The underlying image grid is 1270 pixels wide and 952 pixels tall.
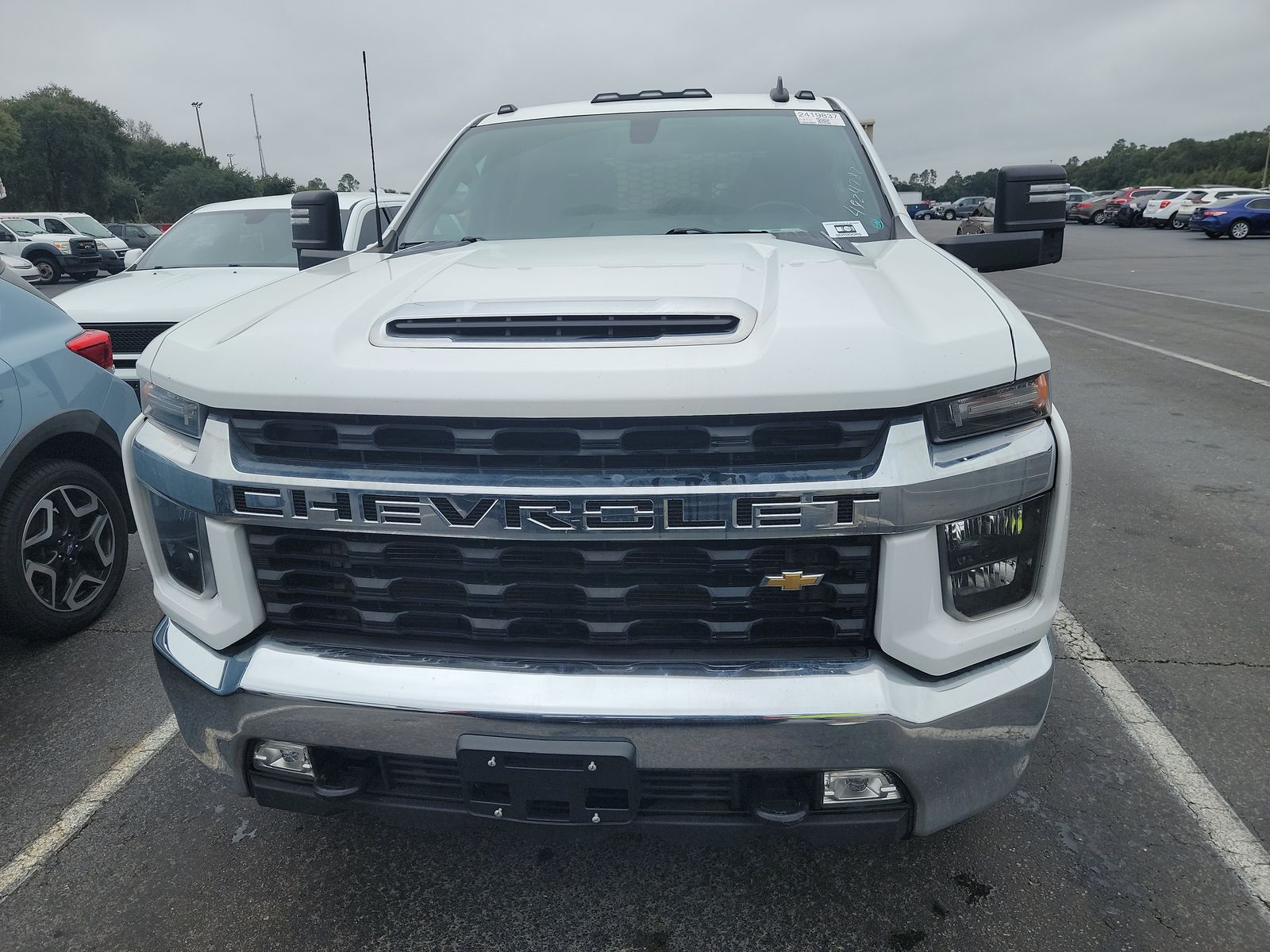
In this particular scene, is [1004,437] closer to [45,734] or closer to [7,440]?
[45,734]

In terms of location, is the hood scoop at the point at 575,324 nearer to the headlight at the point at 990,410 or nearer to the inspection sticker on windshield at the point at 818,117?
the headlight at the point at 990,410

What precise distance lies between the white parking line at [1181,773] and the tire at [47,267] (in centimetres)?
2676

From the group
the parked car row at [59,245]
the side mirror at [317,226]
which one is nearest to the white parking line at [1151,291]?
the side mirror at [317,226]

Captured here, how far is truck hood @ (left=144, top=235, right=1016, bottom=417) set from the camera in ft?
5.39

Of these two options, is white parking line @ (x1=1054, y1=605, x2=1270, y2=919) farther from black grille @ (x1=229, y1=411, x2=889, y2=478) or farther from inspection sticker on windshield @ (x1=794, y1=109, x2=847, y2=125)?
inspection sticker on windshield @ (x1=794, y1=109, x2=847, y2=125)

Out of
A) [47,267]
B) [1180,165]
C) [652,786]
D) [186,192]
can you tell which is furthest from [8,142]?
[1180,165]

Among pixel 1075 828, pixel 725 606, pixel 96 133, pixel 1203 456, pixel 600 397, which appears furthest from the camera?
pixel 96 133

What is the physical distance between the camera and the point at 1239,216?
1175 inches

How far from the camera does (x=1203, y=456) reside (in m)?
5.84

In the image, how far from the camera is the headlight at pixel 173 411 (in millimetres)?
1911

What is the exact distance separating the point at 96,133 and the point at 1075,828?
7161 centimetres

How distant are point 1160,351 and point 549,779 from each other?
10127 mm

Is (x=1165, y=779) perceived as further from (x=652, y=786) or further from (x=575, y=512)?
(x=575, y=512)

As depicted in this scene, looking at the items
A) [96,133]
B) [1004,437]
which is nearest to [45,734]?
[1004,437]
